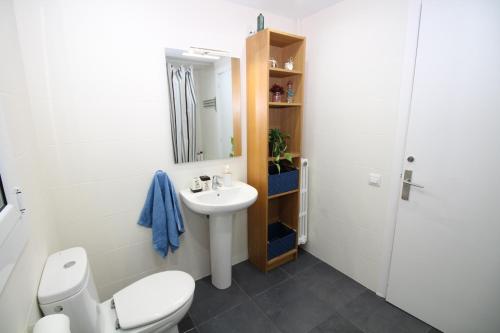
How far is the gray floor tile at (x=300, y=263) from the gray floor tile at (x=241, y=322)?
1.85 feet

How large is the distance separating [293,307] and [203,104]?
1758mm

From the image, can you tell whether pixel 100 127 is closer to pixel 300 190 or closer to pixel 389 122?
pixel 300 190

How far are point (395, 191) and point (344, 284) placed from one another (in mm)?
954

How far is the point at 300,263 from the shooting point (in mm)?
2338

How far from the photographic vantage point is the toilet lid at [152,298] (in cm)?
120

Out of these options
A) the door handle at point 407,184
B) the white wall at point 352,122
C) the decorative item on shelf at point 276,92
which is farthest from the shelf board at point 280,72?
the door handle at point 407,184

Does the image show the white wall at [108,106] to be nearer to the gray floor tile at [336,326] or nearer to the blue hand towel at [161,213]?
the blue hand towel at [161,213]

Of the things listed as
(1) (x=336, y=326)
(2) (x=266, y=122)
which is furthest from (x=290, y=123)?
(1) (x=336, y=326)

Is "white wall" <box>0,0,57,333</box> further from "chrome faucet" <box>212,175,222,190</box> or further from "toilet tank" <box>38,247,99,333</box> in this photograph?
"chrome faucet" <box>212,175,222,190</box>

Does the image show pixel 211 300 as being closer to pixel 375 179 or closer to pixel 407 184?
pixel 375 179

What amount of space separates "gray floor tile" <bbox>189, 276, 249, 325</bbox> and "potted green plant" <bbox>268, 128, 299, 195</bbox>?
90 cm

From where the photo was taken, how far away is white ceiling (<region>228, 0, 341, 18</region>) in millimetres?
1871

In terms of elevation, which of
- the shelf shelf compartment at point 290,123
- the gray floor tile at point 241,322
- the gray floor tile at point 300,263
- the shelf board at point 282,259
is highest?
the shelf shelf compartment at point 290,123

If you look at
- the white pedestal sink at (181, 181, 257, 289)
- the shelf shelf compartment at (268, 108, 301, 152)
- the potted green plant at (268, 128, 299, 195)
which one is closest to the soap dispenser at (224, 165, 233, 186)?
the white pedestal sink at (181, 181, 257, 289)
